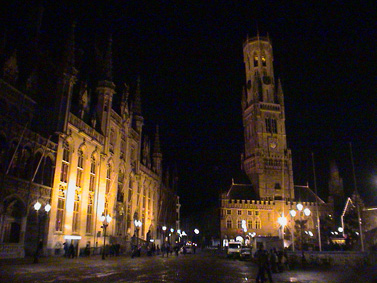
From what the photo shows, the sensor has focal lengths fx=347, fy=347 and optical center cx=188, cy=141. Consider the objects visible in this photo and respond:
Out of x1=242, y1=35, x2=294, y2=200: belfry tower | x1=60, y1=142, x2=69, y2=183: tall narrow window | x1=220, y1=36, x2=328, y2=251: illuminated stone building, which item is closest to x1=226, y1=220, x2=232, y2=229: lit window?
x1=220, y1=36, x2=328, y2=251: illuminated stone building

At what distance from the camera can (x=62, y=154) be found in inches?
1369

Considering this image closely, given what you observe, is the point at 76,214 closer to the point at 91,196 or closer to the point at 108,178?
the point at 91,196

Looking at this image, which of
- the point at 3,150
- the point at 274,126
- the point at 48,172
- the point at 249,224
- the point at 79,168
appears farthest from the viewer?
the point at 274,126

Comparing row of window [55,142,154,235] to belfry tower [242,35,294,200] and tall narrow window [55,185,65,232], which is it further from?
belfry tower [242,35,294,200]

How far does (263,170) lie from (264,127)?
12411 millimetres

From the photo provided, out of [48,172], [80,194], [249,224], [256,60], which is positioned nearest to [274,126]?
[256,60]

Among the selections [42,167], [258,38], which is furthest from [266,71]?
[42,167]

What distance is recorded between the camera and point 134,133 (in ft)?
190

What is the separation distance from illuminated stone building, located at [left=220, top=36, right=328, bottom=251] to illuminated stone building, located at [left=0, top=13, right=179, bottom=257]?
3925 cm

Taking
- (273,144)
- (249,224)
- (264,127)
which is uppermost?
(264,127)

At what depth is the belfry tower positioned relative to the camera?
9238cm

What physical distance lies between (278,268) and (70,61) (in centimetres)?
2865

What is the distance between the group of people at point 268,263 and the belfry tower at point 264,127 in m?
66.3

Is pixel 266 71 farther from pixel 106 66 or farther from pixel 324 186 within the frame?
pixel 106 66
